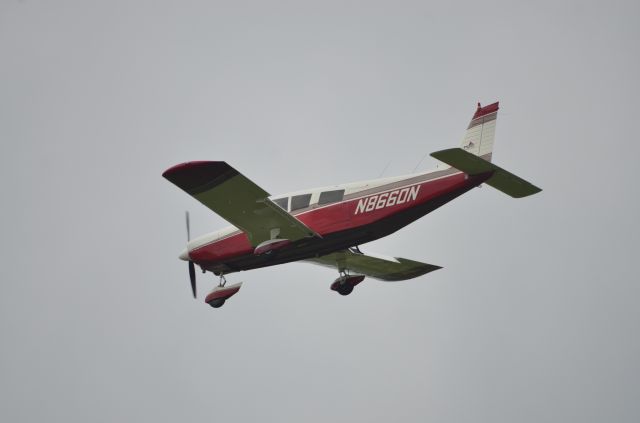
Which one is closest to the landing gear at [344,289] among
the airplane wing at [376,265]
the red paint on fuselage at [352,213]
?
the airplane wing at [376,265]

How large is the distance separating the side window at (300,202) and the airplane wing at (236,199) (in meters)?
0.73

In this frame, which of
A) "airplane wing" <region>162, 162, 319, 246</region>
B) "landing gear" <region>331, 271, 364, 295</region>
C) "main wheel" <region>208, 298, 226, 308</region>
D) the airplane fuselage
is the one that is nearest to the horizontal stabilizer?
the airplane fuselage

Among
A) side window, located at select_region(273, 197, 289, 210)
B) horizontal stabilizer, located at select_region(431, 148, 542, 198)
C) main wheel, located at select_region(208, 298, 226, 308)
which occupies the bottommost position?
main wheel, located at select_region(208, 298, 226, 308)

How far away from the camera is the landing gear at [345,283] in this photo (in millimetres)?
25391

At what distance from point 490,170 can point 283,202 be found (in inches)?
189

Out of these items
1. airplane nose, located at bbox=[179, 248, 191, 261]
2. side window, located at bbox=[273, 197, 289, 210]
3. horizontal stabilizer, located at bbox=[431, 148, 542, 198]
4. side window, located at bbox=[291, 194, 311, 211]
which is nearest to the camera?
horizontal stabilizer, located at bbox=[431, 148, 542, 198]

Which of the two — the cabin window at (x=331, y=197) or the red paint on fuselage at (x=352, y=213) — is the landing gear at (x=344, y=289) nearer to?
the red paint on fuselage at (x=352, y=213)

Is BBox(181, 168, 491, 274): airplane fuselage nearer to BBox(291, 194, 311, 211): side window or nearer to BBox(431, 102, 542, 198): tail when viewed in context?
BBox(291, 194, 311, 211): side window

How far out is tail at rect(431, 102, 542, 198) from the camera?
2114cm

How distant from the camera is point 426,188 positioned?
22.4 m

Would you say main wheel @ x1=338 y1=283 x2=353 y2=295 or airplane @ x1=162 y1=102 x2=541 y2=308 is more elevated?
airplane @ x1=162 y1=102 x2=541 y2=308

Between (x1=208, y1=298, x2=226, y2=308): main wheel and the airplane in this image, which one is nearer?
the airplane

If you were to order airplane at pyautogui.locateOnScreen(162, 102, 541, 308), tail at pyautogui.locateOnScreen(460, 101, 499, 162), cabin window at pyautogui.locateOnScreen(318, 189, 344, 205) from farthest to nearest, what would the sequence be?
cabin window at pyautogui.locateOnScreen(318, 189, 344, 205)
tail at pyautogui.locateOnScreen(460, 101, 499, 162)
airplane at pyautogui.locateOnScreen(162, 102, 541, 308)

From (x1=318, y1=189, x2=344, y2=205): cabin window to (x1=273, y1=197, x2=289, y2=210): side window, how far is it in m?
0.79
